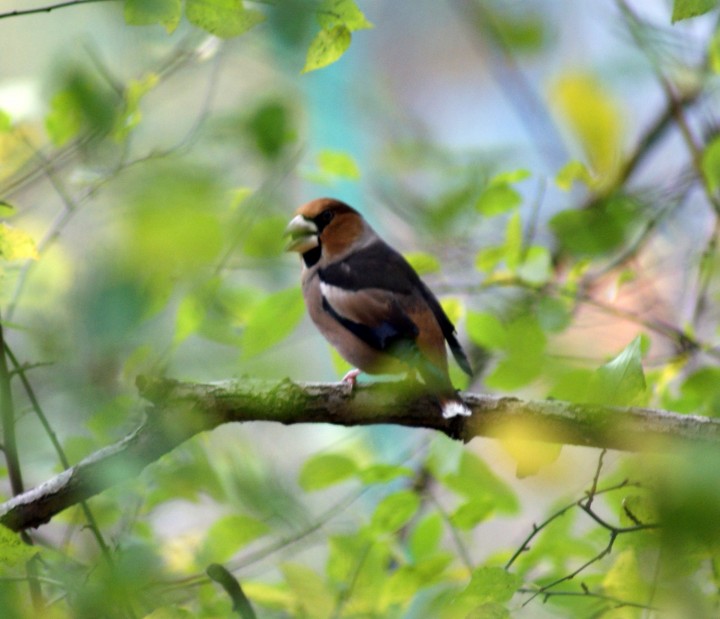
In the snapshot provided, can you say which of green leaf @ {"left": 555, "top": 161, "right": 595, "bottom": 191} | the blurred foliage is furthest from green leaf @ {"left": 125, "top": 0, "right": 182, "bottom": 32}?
green leaf @ {"left": 555, "top": 161, "right": 595, "bottom": 191}

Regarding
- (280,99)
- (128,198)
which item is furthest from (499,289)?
(128,198)

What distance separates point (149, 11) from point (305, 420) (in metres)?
0.75

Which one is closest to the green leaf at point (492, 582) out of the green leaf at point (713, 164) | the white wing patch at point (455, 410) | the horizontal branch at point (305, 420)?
the horizontal branch at point (305, 420)

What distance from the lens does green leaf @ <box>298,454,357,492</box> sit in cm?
170

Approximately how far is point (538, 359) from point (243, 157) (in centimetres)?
62

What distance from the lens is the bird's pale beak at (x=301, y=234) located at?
2137 millimetres

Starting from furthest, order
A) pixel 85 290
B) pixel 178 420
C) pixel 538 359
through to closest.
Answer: pixel 538 359, pixel 178 420, pixel 85 290

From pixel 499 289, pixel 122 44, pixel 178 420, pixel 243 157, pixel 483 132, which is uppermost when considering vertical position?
pixel 122 44

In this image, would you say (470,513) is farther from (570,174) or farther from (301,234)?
(301,234)

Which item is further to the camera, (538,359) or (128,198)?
(538,359)

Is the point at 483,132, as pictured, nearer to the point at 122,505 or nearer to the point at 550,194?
the point at 550,194

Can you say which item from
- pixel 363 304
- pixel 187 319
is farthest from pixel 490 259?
pixel 187 319

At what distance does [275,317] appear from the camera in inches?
69.8

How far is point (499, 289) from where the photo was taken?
95.3 inches
